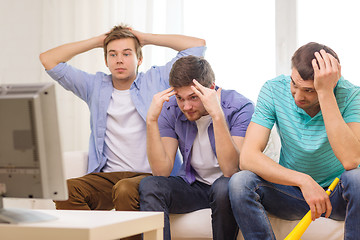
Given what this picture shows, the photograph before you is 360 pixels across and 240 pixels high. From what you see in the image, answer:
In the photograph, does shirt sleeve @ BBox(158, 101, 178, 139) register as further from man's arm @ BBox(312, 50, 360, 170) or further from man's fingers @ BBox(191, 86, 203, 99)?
man's arm @ BBox(312, 50, 360, 170)

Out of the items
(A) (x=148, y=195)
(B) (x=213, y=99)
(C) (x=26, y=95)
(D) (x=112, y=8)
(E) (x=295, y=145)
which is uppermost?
(D) (x=112, y=8)

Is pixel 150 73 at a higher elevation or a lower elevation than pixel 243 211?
higher

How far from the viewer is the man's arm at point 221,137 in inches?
81.5

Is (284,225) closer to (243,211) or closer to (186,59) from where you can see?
(243,211)

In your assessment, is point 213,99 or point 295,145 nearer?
point 295,145

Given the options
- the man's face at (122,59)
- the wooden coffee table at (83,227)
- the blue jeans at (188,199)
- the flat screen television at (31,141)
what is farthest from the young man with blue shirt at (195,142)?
the flat screen television at (31,141)

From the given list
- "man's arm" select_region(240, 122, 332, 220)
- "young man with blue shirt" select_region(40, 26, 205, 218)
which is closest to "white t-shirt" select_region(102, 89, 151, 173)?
"young man with blue shirt" select_region(40, 26, 205, 218)

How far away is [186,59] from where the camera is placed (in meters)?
2.23

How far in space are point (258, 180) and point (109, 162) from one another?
941 mm

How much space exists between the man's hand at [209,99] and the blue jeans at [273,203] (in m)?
0.35

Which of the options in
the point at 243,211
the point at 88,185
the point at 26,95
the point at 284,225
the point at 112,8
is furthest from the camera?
the point at 112,8

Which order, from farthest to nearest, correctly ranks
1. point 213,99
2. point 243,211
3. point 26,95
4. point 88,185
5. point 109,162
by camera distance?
1. point 109,162
2. point 88,185
3. point 213,99
4. point 243,211
5. point 26,95

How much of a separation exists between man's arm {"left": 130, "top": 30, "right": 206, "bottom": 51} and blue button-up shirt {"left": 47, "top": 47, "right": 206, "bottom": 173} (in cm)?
4

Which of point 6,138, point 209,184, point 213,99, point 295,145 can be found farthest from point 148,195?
point 6,138
